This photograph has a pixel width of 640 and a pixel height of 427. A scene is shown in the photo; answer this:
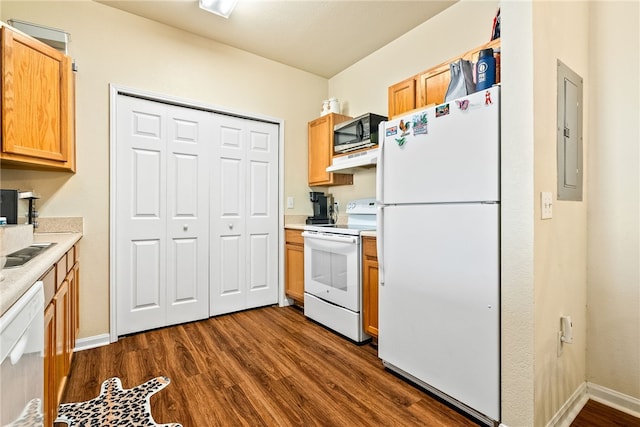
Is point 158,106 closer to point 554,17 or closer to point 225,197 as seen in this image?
point 225,197

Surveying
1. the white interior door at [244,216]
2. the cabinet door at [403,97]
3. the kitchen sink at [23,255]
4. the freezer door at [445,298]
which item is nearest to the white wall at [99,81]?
the white interior door at [244,216]

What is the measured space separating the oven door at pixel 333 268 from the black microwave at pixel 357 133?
902 mm

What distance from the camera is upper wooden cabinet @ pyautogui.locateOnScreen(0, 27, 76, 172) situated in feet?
5.89

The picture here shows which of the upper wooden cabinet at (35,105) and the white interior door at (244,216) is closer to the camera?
the upper wooden cabinet at (35,105)

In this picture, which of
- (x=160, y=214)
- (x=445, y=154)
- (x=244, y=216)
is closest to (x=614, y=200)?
(x=445, y=154)

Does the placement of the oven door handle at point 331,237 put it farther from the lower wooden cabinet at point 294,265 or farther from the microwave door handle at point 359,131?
the microwave door handle at point 359,131

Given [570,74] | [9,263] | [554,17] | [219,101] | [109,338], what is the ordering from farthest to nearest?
[219,101]
[109,338]
[570,74]
[554,17]
[9,263]

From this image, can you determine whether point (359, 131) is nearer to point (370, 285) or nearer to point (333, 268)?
point (333, 268)

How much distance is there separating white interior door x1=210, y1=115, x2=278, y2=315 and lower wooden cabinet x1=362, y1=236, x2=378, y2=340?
1326 mm

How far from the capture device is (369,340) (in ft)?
8.30

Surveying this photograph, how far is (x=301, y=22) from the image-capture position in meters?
2.73

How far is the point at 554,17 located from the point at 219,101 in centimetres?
265

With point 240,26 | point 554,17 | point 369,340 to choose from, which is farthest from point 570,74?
point 240,26

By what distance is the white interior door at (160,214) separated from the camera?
2619 millimetres
